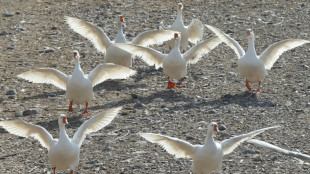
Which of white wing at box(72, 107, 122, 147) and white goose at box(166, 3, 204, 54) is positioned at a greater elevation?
white goose at box(166, 3, 204, 54)

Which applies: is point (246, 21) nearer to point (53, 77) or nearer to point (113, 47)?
point (113, 47)

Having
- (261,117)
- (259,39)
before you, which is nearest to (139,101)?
(261,117)

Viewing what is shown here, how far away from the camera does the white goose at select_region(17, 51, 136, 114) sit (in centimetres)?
1325

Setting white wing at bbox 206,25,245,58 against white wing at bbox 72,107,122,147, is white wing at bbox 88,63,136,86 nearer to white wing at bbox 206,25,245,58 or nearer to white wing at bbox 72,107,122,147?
white wing at bbox 206,25,245,58

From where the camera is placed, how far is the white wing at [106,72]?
13.7 metres

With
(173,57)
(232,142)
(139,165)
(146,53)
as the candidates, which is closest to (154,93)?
(173,57)

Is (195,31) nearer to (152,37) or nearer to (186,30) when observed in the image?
(186,30)

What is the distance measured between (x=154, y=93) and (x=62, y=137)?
14.6 feet

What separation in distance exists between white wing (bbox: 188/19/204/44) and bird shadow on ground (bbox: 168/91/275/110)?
2886mm

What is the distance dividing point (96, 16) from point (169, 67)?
5735 mm

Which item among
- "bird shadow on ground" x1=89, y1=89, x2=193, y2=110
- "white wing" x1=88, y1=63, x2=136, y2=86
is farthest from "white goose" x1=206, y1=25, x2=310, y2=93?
"white wing" x1=88, y1=63, x2=136, y2=86

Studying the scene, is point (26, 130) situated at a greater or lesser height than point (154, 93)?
lesser

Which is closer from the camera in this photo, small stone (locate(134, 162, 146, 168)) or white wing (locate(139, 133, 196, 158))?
white wing (locate(139, 133, 196, 158))

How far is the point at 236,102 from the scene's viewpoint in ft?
45.8
